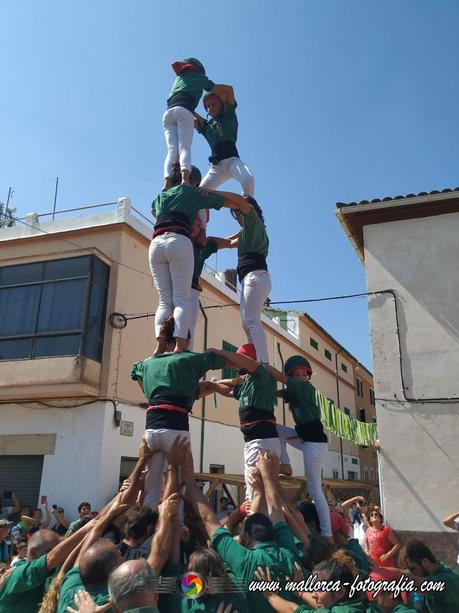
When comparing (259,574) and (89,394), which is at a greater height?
(89,394)

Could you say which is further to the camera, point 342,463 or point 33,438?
point 342,463

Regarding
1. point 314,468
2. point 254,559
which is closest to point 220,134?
point 314,468

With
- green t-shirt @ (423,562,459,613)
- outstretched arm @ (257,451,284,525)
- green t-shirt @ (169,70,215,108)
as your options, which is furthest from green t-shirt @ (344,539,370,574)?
green t-shirt @ (169,70,215,108)

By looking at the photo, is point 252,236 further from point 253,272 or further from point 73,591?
point 73,591

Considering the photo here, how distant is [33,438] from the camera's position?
39.0 feet

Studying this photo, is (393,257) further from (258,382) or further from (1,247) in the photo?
(1,247)

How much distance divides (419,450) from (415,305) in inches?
89.7

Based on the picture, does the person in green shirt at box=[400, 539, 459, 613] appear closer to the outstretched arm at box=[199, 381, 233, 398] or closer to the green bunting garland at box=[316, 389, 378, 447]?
the outstretched arm at box=[199, 381, 233, 398]

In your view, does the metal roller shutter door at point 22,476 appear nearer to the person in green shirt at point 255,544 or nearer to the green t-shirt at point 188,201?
the green t-shirt at point 188,201

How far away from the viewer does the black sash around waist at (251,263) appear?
17.4 ft

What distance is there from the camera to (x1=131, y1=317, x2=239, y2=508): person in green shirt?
153 inches

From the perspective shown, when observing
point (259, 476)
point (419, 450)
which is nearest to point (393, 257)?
point (419, 450)

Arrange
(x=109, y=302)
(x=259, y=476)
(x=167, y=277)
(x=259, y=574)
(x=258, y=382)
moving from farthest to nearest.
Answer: (x=109, y=302), (x=167, y=277), (x=258, y=382), (x=259, y=476), (x=259, y=574)

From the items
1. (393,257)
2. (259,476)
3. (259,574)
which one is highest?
(393,257)
